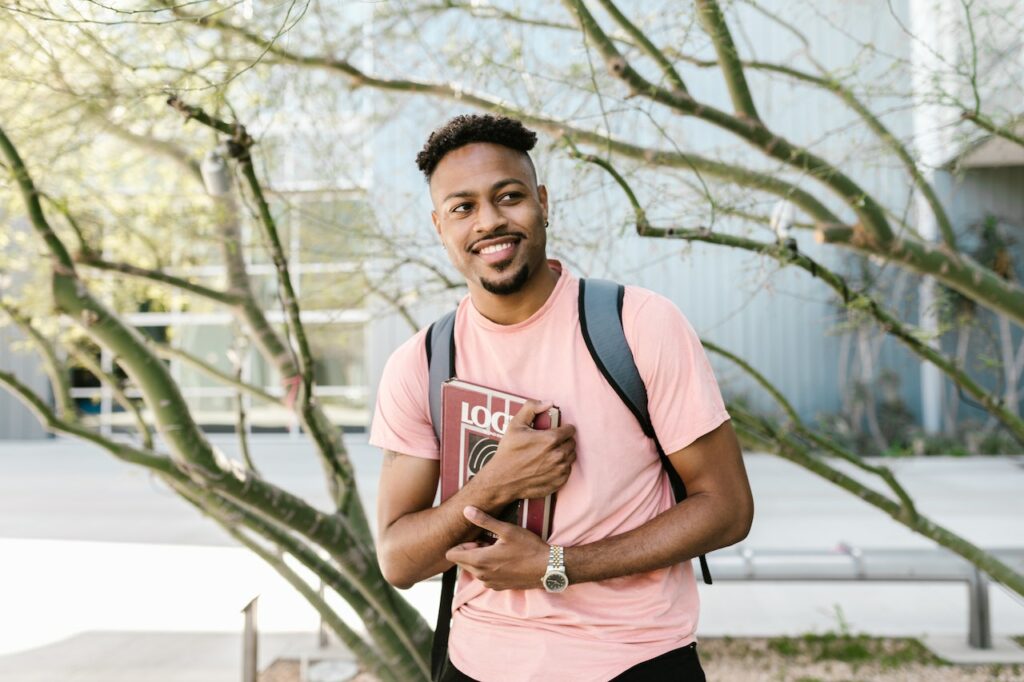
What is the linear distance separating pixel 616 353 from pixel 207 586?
641cm

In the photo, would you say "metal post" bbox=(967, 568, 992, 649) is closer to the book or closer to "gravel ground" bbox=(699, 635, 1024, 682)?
"gravel ground" bbox=(699, 635, 1024, 682)

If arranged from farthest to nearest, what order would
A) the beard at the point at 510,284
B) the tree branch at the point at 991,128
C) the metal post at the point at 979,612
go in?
the metal post at the point at 979,612 < the tree branch at the point at 991,128 < the beard at the point at 510,284

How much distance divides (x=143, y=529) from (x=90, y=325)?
7.27 m

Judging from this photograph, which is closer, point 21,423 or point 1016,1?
point 1016,1

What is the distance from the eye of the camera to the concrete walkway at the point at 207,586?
→ 18.4ft

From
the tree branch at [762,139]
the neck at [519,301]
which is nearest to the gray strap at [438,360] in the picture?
the neck at [519,301]

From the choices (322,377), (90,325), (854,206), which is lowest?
(322,377)

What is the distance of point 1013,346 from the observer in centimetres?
1470

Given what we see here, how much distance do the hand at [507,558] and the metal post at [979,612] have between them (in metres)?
4.43

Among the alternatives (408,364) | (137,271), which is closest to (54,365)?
(137,271)

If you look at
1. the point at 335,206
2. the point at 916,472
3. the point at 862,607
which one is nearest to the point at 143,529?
the point at 335,206

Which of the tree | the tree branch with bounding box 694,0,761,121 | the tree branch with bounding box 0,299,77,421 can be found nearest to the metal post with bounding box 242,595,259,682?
the tree

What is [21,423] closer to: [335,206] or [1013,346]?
[335,206]

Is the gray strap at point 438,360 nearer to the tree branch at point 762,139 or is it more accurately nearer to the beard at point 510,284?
the beard at point 510,284
